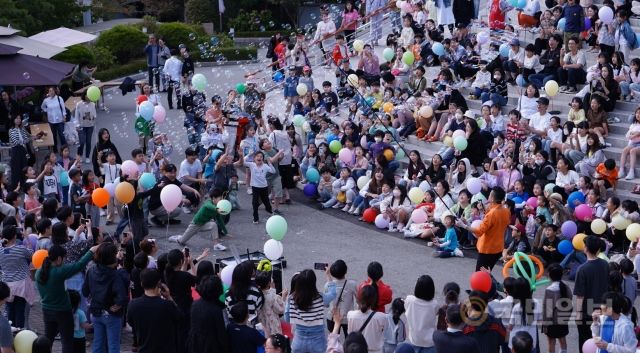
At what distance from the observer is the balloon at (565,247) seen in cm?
1516

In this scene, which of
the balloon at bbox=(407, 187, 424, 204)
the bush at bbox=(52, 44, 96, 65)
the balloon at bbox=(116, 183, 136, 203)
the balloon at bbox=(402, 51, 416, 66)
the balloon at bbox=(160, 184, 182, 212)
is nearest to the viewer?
the balloon at bbox=(116, 183, 136, 203)

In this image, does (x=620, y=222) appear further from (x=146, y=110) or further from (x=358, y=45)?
(x=358, y=45)

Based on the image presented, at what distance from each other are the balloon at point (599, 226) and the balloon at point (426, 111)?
16.6 ft

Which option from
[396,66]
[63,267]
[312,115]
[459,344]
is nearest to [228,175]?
[312,115]

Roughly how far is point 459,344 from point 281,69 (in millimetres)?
15957

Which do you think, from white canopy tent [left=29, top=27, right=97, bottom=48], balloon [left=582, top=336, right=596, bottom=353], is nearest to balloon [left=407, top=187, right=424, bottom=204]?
balloon [left=582, top=336, right=596, bottom=353]

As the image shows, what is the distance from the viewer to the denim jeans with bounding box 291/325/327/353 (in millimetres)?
10297

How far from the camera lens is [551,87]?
1870cm

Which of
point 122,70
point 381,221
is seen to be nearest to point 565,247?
point 381,221

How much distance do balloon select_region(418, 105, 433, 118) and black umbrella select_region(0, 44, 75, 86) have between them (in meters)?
6.69

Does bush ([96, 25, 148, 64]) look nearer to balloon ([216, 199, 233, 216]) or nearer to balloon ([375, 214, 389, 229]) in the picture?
balloon ([375, 214, 389, 229])

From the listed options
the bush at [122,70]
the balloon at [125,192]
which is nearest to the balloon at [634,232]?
the balloon at [125,192]

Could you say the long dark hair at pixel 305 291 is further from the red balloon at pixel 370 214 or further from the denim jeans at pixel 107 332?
the red balloon at pixel 370 214

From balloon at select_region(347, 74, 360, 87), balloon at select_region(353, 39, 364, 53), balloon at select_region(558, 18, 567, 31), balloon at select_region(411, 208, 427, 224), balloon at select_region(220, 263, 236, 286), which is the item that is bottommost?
balloon at select_region(411, 208, 427, 224)
